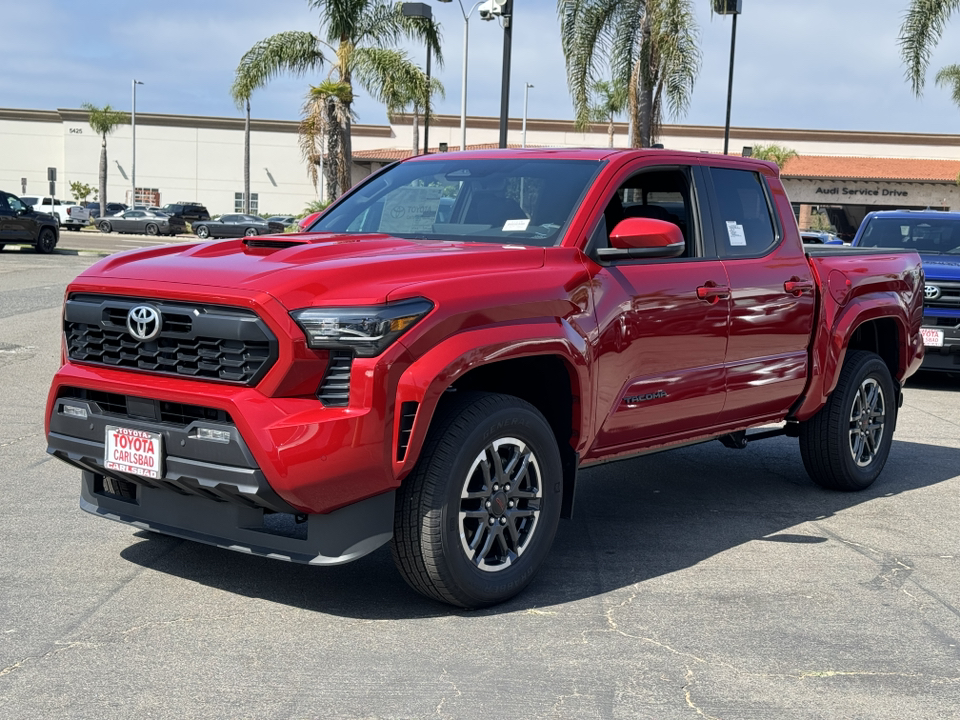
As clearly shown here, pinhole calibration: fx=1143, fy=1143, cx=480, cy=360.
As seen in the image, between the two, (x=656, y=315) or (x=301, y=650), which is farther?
(x=656, y=315)

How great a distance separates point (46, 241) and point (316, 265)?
92.9 feet

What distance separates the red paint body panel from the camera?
13.6ft

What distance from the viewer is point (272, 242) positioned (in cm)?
500

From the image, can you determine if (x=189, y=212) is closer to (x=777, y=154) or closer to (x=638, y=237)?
(x=777, y=154)

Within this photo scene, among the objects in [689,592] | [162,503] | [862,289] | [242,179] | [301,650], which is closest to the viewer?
[301,650]

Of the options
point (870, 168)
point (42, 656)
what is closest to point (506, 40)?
point (42, 656)

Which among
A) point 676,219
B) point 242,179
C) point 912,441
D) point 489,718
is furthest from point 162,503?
point 242,179

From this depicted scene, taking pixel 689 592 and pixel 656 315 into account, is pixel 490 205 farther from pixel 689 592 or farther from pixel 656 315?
pixel 689 592

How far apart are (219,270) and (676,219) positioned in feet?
8.65

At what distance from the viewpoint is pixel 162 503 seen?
15.1ft

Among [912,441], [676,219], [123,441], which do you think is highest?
[676,219]

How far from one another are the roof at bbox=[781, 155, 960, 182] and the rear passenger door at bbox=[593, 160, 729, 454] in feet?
169

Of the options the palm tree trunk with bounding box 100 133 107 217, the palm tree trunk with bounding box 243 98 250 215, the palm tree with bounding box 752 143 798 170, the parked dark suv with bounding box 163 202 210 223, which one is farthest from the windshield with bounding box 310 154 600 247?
the palm tree trunk with bounding box 100 133 107 217

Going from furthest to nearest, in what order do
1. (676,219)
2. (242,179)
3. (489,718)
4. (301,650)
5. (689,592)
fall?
(242,179)
(676,219)
(689,592)
(301,650)
(489,718)
